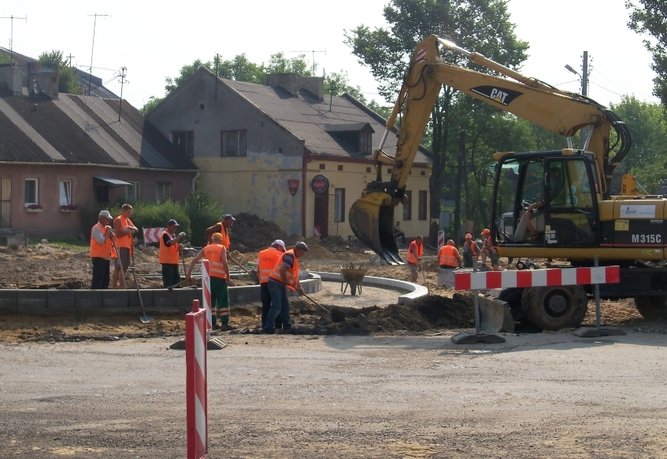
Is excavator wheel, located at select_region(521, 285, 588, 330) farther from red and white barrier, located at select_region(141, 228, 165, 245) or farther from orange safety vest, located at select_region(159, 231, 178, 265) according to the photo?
red and white barrier, located at select_region(141, 228, 165, 245)

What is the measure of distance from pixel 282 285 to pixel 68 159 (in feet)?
96.9

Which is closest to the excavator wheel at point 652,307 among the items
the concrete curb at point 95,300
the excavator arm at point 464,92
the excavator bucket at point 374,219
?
the excavator arm at point 464,92

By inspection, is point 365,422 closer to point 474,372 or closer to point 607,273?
point 474,372

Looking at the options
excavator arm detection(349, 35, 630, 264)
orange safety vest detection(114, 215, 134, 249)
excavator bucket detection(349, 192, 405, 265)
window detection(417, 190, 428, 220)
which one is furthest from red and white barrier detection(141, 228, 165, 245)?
window detection(417, 190, 428, 220)

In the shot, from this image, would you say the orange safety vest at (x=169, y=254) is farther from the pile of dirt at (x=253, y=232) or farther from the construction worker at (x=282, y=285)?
the pile of dirt at (x=253, y=232)

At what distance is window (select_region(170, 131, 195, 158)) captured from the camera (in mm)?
55000

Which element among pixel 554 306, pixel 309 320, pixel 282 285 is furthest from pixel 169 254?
pixel 554 306

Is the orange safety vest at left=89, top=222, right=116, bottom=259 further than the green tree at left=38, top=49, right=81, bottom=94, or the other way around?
the green tree at left=38, top=49, right=81, bottom=94

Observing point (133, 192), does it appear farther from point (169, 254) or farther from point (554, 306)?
point (554, 306)

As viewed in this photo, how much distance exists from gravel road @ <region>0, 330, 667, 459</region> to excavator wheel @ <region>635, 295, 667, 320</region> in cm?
342

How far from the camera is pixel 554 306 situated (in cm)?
1797

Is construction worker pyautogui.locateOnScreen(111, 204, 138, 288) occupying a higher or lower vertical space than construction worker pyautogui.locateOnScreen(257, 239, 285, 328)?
higher

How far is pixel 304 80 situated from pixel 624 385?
166 ft

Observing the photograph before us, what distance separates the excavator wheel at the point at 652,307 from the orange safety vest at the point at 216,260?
6.88 m
